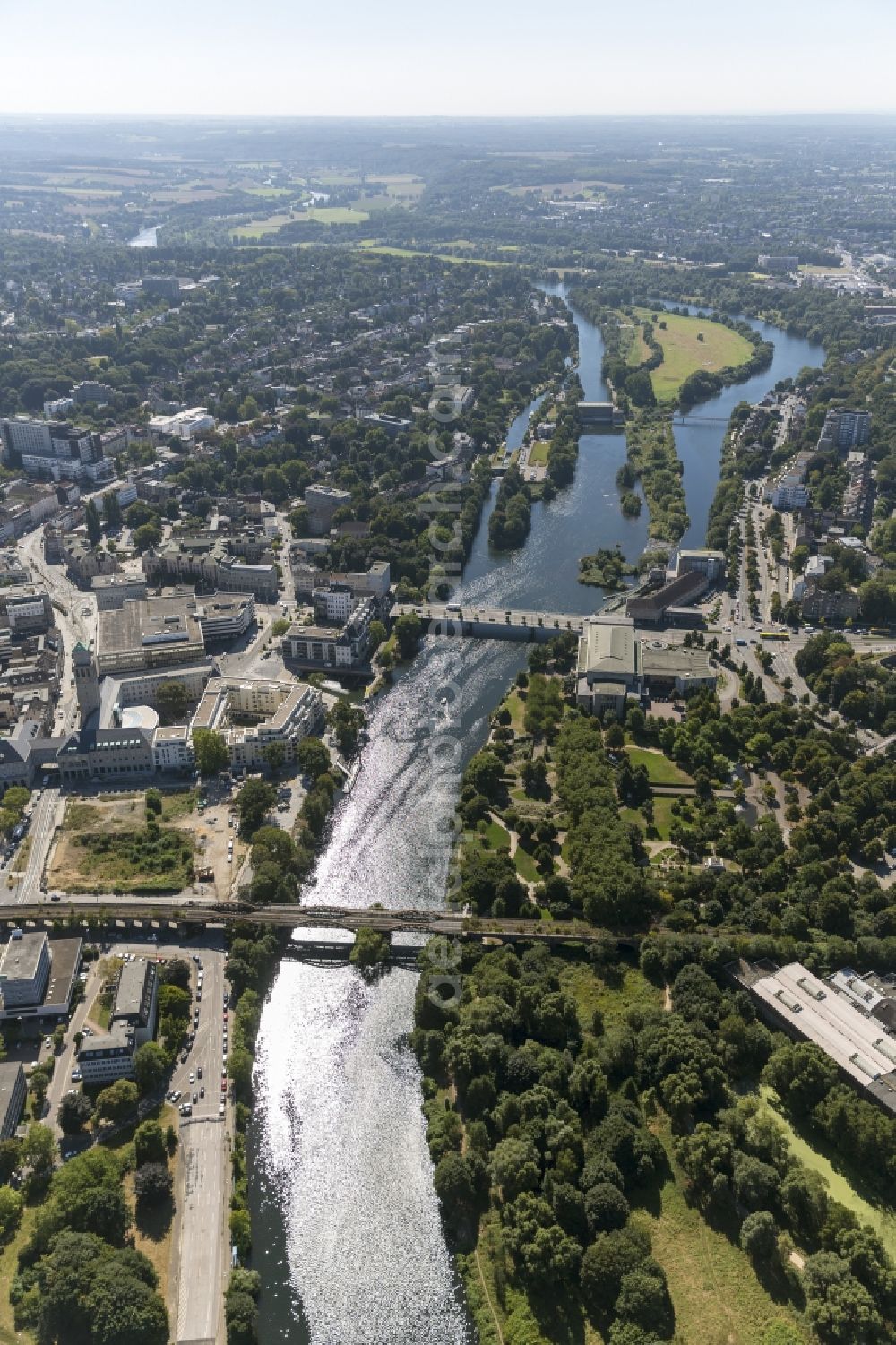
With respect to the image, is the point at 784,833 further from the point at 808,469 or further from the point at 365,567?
the point at 808,469

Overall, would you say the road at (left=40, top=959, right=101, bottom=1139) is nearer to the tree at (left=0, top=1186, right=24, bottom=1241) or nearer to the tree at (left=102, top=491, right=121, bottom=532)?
the tree at (left=0, top=1186, right=24, bottom=1241)

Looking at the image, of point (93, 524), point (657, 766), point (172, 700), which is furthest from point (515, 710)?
point (93, 524)

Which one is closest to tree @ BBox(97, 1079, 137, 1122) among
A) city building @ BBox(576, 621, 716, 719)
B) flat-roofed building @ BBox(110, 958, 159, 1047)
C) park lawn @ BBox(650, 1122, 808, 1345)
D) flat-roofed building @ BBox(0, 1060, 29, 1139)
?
flat-roofed building @ BBox(110, 958, 159, 1047)

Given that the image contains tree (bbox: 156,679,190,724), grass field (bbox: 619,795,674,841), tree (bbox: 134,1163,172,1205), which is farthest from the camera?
tree (bbox: 156,679,190,724)

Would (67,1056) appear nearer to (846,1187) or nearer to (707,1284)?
(707,1284)

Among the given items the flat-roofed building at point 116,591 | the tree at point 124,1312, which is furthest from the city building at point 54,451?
the tree at point 124,1312

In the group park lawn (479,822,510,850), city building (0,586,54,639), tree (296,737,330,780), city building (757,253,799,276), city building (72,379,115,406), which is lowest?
park lawn (479,822,510,850)

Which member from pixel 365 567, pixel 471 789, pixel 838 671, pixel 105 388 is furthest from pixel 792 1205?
pixel 105 388
